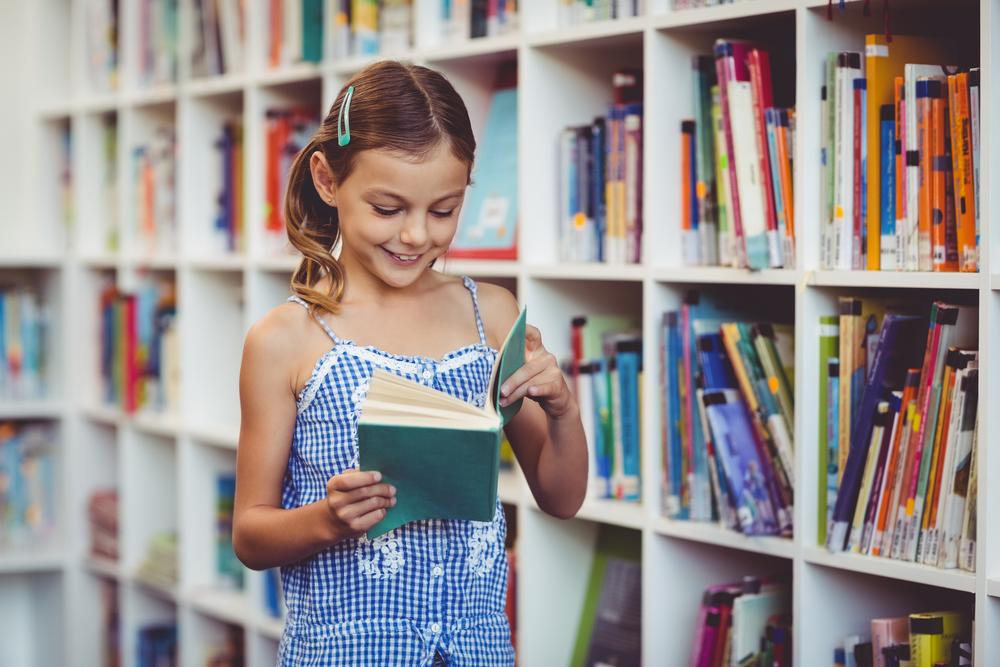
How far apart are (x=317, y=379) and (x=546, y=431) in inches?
12.8

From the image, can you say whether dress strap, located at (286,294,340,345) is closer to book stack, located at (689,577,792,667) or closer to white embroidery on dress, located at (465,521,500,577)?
white embroidery on dress, located at (465,521,500,577)

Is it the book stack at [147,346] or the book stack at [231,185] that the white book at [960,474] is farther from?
the book stack at [147,346]

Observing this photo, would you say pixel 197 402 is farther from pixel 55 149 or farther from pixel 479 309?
pixel 479 309

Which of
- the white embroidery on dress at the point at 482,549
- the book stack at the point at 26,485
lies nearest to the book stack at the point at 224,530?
the book stack at the point at 26,485

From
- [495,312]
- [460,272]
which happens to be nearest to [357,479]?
[495,312]

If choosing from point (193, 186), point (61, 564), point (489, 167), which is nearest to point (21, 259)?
point (193, 186)

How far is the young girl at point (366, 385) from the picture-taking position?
4.78 feet

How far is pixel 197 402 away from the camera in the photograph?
3131mm

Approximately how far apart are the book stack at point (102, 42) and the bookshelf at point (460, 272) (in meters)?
0.03

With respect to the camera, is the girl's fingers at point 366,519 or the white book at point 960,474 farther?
the white book at point 960,474

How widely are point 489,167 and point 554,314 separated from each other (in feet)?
1.22

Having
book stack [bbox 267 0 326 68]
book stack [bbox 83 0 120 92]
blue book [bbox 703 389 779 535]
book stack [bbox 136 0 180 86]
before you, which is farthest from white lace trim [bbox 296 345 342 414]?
book stack [bbox 83 0 120 92]

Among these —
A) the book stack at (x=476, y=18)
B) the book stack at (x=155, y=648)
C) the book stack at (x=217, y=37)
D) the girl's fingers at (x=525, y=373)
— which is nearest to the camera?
the girl's fingers at (x=525, y=373)

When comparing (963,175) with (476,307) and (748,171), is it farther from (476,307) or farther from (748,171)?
(476,307)
